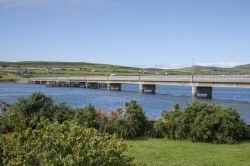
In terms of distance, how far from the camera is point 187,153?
2081 cm

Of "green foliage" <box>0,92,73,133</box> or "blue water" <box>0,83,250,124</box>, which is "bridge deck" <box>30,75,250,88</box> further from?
"green foliage" <box>0,92,73,133</box>

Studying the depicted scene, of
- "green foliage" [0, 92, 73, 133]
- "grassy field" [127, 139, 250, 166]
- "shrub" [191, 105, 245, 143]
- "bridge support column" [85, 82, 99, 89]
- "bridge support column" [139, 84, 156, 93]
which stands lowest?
"bridge support column" [85, 82, 99, 89]

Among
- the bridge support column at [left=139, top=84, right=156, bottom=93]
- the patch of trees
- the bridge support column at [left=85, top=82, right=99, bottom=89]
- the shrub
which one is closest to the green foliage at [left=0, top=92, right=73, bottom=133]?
the patch of trees

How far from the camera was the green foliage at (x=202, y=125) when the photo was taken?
964 inches

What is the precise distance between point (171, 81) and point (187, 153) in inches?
3361

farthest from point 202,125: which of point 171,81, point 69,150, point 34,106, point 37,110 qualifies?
point 171,81

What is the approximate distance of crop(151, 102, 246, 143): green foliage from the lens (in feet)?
80.3

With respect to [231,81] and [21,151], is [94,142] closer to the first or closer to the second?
[21,151]

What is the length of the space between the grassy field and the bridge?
57986mm

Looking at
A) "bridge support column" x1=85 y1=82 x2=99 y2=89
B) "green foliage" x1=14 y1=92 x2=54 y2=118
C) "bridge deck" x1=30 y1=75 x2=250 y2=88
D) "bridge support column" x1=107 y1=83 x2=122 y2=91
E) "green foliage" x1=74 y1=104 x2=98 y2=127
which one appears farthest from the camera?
"bridge support column" x1=85 y1=82 x2=99 y2=89

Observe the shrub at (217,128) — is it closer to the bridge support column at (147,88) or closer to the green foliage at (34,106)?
the green foliage at (34,106)

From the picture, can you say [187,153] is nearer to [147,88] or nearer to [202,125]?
[202,125]

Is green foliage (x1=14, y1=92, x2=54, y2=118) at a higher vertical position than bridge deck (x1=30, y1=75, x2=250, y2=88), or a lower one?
higher

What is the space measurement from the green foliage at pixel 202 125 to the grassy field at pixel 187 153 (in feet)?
2.44
